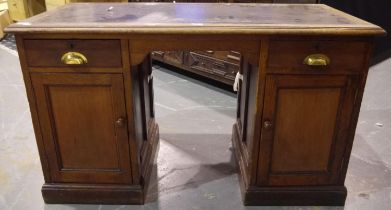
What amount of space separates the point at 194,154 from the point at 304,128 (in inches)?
28.8

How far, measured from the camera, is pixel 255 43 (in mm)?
1241

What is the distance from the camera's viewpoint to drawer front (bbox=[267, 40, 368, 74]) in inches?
48.5

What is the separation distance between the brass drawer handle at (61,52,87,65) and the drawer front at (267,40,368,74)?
27.0 inches

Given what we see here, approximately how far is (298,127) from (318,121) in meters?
0.08

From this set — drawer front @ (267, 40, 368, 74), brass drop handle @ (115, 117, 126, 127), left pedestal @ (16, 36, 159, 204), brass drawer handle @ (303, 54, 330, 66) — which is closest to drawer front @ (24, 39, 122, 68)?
left pedestal @ (16, 36, 159, 204)

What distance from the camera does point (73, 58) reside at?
4.02 ft

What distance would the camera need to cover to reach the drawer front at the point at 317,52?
1.23 m

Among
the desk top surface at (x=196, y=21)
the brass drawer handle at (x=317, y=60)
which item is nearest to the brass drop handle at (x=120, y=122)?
the desk top surface at (x=196, y=21)

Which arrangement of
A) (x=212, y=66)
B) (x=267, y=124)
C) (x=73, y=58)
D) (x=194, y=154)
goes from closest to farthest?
(x=73, y=58)
(x=267, y=124)
(x=194, y=154)
(x=212, y=66)

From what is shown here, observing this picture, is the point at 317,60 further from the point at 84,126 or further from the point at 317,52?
the point at 84,126

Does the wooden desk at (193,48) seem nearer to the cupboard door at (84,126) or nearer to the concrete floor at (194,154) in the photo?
the cupboard door at (84,126)

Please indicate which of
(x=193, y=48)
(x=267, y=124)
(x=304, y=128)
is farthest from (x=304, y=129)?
(x=193, y=48)

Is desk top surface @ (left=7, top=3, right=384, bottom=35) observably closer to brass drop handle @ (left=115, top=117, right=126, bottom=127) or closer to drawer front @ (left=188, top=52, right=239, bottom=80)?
brass drop handle @ (left=115, top=117, right=126, bottom=127)

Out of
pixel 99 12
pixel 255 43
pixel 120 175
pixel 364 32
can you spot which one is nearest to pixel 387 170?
pixel 364 32
